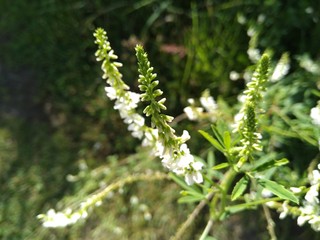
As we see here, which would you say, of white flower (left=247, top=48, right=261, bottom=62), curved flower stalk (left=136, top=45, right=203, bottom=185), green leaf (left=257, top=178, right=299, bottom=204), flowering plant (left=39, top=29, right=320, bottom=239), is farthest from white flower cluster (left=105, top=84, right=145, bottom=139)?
white flower (left=247, top=48, right=261, bottom=62)

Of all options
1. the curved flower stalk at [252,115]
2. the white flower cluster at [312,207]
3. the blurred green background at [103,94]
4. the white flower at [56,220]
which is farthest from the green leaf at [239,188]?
the blurred green background at [103,94]

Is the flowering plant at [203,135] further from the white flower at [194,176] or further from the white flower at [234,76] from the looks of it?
the white flower at [234,76]

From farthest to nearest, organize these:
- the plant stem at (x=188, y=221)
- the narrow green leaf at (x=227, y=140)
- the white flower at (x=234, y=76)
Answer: the white flower at (x=234, y=76) < the plant stem at (x=188, y=221) < the narrow green leaf at (x=227, y=140)

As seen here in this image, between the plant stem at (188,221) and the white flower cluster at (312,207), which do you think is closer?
the white flower cluster at (312,207)

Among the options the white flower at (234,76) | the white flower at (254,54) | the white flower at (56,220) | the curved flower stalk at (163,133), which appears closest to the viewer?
the curved flower stalk at (163,133)

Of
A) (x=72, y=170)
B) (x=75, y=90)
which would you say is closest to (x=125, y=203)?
(x=72, y=170)

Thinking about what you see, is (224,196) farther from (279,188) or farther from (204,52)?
(204,52)
